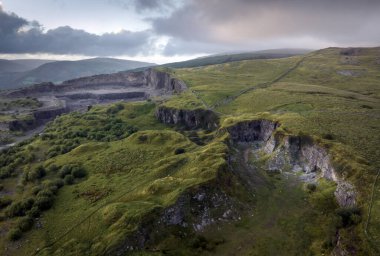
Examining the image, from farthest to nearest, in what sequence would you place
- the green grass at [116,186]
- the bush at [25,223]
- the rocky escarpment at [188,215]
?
the bush at [25,223]
the green grass at [116,186]
the rocky escarpment at [188,215]

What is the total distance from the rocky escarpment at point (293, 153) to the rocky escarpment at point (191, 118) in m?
16.9

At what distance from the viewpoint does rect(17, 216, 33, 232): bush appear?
65.7m

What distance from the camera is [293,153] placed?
314ft

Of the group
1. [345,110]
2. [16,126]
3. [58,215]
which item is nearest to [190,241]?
[58,215]

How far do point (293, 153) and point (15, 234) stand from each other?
7641 centimetres

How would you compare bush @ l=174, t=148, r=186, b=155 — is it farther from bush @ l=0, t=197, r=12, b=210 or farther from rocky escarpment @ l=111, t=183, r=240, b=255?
bush @ l=0, t=197, r=12, b=210

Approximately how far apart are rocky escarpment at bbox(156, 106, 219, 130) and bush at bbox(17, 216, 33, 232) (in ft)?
267

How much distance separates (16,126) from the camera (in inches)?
7657

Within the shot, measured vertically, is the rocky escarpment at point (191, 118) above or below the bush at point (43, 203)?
above

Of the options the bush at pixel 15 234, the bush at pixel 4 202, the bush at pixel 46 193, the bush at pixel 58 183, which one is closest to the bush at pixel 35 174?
the bush at pixel 58 183

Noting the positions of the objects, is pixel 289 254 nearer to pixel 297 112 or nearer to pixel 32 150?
pixel 297 112

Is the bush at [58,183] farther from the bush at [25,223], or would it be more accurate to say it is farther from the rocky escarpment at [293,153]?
the rocky escarpment at [293,153]

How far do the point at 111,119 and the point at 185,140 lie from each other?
243ft

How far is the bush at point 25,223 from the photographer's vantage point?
6568cm
